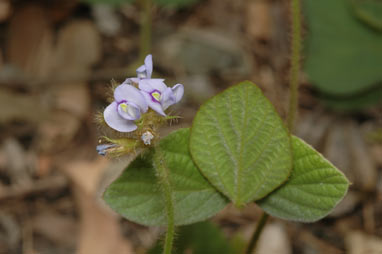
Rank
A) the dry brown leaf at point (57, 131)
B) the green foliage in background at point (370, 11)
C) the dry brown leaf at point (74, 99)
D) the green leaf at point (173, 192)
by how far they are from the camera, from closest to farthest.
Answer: the green leaf at point (173, 192)
the green foliage in background at point (370, 11)
the dry brown leaf at point (57, 131)
the dry brown leaf at point (74, 99)

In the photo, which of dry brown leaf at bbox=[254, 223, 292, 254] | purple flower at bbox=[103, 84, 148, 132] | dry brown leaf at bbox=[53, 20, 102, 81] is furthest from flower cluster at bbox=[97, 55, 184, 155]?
dry brown leaf at bbox=[53, 20, 102, 81]

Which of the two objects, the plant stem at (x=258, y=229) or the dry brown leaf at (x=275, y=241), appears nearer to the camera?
the plant stem at (x=258, y=229)


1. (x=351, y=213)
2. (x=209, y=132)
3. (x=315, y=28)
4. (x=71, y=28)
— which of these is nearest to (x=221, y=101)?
(x=209, y=132)

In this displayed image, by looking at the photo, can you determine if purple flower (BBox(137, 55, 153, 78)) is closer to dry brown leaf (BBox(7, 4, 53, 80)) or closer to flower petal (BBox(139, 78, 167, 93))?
flower petal (BBox(139, 78, 167, 93))

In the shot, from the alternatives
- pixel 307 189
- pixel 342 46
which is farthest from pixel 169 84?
pixel 307 189

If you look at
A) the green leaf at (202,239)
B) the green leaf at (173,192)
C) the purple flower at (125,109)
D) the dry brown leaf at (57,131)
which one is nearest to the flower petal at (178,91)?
the purple flower at (125,109)

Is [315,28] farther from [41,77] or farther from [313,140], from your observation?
[41,77]

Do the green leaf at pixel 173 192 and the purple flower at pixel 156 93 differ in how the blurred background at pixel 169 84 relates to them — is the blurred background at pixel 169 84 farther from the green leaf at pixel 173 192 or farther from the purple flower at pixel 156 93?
the purple flower at pixel 156 93
